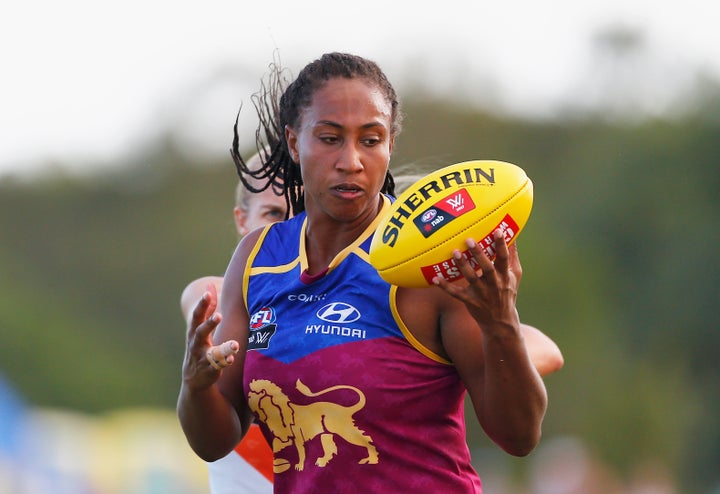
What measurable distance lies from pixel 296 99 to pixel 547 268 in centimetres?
2054

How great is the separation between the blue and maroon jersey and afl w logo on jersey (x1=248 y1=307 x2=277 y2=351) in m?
0.02

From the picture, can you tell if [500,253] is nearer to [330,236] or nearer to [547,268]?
[330,236]

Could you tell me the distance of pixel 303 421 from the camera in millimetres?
3951

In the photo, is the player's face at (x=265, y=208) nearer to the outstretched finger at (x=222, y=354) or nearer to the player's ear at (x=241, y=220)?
the player's ear at (x=241, y=220)

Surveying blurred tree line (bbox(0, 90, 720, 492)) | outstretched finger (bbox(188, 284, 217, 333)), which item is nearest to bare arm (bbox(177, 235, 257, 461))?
outstretched finger (bbox(188, 284, 217, 333))

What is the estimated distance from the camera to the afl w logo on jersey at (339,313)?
391 cm

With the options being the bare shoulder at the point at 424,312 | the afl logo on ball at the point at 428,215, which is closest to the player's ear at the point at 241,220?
the bare shoulder at the point at 424,312

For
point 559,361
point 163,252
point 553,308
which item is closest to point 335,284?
point 559,361

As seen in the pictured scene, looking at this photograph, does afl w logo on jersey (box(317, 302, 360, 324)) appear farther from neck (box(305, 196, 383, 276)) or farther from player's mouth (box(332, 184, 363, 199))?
player's mouth (box(332, 184, 363, 199))

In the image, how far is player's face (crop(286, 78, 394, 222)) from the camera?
12.9 feet

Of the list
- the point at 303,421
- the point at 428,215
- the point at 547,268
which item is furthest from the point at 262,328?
the point at 547,268

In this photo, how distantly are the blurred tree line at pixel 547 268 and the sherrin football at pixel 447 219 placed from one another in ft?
Result: 53.2

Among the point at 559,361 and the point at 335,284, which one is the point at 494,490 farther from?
the point at 335,284

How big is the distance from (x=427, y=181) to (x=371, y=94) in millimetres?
403
